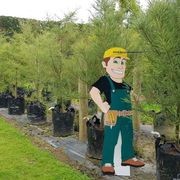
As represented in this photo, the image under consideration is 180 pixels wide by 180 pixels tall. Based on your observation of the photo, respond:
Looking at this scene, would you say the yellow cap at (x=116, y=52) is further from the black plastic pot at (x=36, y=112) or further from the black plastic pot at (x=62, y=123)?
the black plastic pot at (x=36, y=112)

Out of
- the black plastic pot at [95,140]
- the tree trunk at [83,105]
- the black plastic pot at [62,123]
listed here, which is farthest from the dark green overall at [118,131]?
the black plastic pot at [62,123]

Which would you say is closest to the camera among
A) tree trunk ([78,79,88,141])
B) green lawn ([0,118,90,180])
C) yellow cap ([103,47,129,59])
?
green lawn ([0,118,90,180])

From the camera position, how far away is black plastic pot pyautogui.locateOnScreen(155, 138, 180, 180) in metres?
4.73

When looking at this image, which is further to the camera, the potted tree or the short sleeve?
the short sleeve

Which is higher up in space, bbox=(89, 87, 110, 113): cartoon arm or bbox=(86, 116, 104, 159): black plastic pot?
bbox=(89, 87, 110, 113): cartoon arm

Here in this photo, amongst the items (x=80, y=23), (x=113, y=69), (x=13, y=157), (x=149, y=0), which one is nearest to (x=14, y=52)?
(x=80, y=23)

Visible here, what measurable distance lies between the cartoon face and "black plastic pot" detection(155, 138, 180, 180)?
1.41m

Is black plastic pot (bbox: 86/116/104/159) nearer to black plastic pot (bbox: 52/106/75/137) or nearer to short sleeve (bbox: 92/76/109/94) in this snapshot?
short sleeve (bbox: 92/76/109/94)

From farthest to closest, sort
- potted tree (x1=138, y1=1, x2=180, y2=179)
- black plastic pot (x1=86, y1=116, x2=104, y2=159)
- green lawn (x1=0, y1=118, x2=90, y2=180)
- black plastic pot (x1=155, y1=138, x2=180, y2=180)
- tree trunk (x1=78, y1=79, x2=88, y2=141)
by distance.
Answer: tree trunk (x1=78, y1=79, x2=88, y2=141)
black plastic pot (x1=86, y1=116, x2=104, y2=159)
green lawn (x1=0, y1=118, x2=90, y2=180)
black plastic pot (x1=155, y1=138, x2=180, y2=180)
potted tree (x1=138, y1=1, x2=180, y2=179)

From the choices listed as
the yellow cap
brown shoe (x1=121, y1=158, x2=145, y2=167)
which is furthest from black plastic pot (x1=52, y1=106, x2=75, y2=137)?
the yellow cap

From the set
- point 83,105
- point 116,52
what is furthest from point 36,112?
point 116,52

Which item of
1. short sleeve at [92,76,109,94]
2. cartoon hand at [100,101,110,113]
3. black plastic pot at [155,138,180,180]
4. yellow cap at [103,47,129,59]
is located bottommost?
black plastic pot at [155,138,180,180]

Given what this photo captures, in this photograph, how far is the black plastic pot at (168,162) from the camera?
4734 mm

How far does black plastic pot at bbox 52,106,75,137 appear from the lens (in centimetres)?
811
